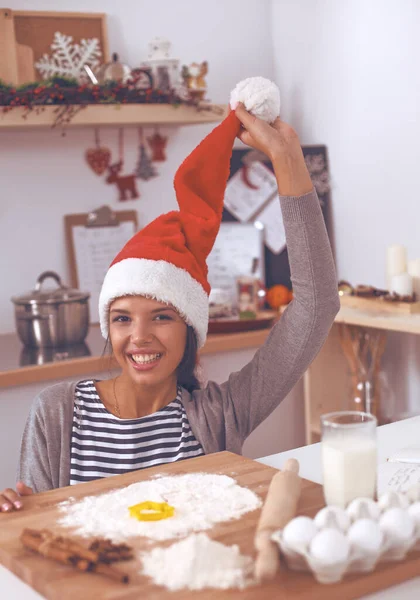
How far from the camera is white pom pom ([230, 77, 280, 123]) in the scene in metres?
1.37

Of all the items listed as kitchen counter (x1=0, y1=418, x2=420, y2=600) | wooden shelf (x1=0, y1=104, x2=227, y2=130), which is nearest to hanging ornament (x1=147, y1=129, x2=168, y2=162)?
wooden shelf (x1=0, y1=104, x2=227, y2=130)

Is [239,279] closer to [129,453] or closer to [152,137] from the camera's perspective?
[152,137]

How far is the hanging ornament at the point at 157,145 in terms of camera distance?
10.7 feet

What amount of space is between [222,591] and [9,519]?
35cm

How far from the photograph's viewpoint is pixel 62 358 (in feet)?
8.40

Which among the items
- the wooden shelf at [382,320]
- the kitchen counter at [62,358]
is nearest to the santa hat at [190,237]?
the kitchen counter at [62,358]

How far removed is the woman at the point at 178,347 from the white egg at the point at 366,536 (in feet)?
1.81

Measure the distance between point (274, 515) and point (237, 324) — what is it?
192 cm

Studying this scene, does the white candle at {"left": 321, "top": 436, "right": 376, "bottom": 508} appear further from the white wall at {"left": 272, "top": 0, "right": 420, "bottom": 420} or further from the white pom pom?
the white wall at {"left": 272, "top": 0, "right": 420, "bottom": 420}

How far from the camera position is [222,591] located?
83 cm

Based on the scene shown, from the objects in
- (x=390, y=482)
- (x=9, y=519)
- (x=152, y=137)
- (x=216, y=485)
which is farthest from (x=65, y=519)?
(x=152, y=137)

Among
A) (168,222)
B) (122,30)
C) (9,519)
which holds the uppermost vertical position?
(122,30)

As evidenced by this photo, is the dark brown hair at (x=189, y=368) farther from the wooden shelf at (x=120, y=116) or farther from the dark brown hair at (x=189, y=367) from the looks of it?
the wooden shelf at (x=120, y=116)

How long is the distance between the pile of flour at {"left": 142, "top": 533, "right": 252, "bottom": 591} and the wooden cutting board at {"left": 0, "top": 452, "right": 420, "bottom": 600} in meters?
0.01
